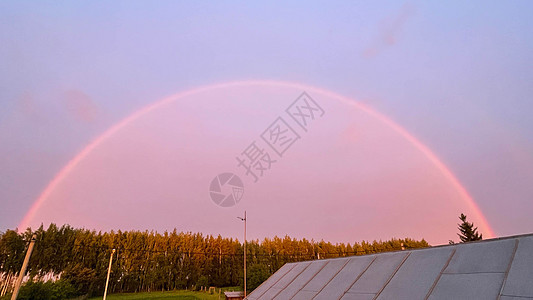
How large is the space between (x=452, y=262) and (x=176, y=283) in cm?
4643

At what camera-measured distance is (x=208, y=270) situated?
151 feet

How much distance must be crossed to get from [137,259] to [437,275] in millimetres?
46508

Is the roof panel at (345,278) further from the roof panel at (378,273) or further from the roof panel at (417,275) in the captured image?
the roof panel at (417,275)

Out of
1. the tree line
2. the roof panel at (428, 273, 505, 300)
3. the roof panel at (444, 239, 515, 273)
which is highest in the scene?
the tree line

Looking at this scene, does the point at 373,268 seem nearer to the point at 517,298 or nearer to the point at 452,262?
the point at 452,262

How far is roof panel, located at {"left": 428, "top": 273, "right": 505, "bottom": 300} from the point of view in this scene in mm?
3320

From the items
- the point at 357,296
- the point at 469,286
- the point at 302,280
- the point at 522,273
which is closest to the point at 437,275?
the point at 469,286

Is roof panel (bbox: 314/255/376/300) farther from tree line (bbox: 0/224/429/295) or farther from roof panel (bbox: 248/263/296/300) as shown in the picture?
tree line (bbox: 0/224/429/295)

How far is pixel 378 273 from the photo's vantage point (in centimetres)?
507

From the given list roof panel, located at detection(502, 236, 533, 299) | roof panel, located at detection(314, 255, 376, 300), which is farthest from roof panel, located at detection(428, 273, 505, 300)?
roof panel, located at detection(314, 255, 376, 300)

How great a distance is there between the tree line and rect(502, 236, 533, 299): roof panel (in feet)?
129

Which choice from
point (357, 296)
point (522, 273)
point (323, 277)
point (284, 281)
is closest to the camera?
point (522, 273)

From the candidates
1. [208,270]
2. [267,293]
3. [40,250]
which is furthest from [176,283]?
[267,293]

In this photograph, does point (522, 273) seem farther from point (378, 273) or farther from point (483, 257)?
point (378, 273)
